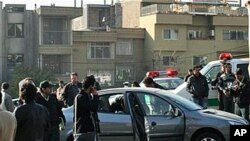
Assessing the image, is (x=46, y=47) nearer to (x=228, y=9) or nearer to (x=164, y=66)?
(x=164, y=66)

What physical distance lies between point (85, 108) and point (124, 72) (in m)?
48.6

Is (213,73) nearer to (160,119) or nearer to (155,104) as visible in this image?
(155,104)

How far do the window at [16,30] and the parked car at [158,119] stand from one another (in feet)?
140

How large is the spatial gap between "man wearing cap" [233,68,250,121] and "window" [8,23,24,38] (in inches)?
1624

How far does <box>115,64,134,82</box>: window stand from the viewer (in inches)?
2244

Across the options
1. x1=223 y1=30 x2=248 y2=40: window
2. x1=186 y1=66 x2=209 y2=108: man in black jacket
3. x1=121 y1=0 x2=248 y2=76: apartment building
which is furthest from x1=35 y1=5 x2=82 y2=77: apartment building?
x1=186 y1=66 x2=209 y2=108: man in black jacket

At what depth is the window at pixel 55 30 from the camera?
53938 millimetres

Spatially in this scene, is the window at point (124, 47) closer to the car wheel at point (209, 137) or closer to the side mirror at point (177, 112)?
the side mirror at point (177, 112)

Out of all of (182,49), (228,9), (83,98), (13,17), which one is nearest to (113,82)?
(182,49)

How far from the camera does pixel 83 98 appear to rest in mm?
8852

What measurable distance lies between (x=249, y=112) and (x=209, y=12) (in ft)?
151

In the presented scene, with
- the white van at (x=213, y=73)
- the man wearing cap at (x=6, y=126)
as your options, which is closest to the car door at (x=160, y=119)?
the white van at (x=213, y=73)

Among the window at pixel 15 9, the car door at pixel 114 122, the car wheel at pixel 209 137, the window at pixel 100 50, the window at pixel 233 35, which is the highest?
the window at pixel 15 9

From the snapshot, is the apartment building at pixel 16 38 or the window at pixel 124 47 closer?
the apartment building at pixel 16 38
